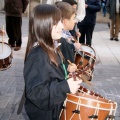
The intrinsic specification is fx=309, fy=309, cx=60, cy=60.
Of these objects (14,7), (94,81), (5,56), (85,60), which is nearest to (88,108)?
(85,60)

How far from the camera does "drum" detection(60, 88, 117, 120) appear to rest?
2.18m

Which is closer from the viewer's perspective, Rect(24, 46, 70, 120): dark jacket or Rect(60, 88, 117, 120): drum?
Rect(24, 46, 70, 120): dark jacket

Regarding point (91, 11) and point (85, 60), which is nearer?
point (85, 60)

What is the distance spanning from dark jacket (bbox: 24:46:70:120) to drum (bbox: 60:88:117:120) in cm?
19

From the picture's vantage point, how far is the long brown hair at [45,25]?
2.03 m

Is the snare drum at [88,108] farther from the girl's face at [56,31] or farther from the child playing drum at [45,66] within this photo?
the girl's face at [56,31]

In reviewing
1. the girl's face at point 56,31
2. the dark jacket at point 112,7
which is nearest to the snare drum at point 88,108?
the girl's face at point 56,31

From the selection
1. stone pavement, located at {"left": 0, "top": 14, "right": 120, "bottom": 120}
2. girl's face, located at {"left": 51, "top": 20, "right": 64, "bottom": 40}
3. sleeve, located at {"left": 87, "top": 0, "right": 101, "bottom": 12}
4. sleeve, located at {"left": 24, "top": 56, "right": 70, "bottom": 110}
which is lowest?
stone pavement, located at {"left": 0, "top": 14, "right": 120, "bottom": 120}

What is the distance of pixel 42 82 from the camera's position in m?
1.97

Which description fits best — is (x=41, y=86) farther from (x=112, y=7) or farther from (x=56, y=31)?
(x=112, y=7)

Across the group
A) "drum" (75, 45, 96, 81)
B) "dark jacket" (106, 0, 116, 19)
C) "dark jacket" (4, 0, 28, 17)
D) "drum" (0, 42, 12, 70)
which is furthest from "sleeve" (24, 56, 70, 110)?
"dark jacket" (106, 0, 116, 19)

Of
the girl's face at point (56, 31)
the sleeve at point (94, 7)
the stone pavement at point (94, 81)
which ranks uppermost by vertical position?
the girl's face at point (56, 31)

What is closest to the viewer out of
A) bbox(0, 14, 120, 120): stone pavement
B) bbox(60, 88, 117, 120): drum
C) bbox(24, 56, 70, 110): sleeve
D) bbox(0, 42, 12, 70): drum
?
bbox(24, 56, 70, 110): sleeve

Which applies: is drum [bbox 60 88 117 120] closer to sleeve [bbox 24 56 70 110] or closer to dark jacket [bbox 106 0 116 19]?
sleeve [bbox 24 56 70 110]
